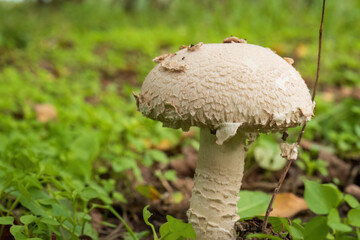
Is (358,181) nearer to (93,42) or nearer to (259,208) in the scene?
(259,208)

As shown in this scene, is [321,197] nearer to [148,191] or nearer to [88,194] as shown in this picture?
[88,194]

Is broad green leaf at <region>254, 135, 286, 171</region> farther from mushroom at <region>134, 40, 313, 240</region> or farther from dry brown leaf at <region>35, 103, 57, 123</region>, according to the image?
dry brown leaf at <region>35, 103, 57, 123</region>

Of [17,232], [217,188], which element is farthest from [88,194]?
[217,188]

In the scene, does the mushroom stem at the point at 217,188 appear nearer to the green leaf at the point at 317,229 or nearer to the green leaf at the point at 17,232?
the green leaf at the point at 317,229

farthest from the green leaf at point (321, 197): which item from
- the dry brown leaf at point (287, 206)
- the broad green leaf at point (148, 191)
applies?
the broad green leaf at point (148, 191)

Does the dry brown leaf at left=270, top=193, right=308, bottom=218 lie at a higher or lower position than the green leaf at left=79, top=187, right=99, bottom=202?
lower

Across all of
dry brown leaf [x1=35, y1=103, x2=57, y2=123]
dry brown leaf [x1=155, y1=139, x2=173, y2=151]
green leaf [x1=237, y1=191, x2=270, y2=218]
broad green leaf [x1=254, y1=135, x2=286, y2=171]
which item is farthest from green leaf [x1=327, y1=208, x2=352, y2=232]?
dry brown leaf [x1=35, y1=103, x2=57, y2=123]

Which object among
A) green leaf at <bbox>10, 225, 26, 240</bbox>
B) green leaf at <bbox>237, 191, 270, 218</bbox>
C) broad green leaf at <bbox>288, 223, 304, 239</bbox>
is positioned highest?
broad green leaf at <bbox>288, 223, 304, 239</bbox>
